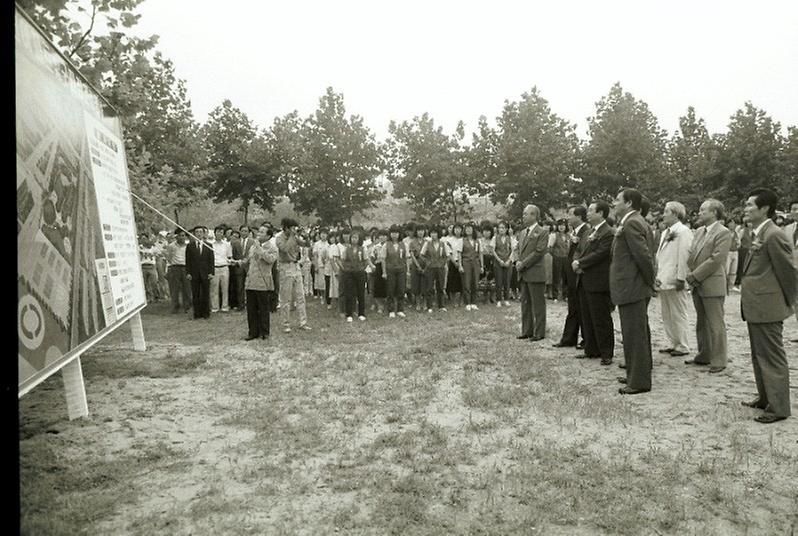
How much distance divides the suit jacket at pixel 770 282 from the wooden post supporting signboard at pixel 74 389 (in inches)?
245

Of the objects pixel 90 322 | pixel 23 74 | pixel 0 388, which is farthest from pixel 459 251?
pixel 0 388

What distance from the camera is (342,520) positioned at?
3289 millimetres

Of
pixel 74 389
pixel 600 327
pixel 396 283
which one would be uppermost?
pixel 396 283

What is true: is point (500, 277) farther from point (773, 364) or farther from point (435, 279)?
point (773, 364)

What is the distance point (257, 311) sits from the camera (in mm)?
9734

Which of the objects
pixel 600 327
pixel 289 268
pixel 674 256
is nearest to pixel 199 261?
pixel 289 268

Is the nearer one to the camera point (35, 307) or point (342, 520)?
point (342, 520)

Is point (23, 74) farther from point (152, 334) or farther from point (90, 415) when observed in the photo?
point (152, 334)

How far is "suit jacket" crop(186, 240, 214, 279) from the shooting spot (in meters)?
13.0

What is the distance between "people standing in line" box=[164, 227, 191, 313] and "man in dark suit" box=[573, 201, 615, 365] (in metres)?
9.87

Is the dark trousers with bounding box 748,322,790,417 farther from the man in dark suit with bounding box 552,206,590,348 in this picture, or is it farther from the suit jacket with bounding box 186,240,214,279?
the suit jacket with bounding box 186,240,214,279

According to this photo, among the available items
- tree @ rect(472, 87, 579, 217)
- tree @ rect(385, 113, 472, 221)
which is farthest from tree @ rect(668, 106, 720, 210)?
tree @ rect(385, 113, 472, 221)

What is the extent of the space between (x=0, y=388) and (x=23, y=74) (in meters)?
3.68

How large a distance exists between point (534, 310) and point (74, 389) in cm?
661
